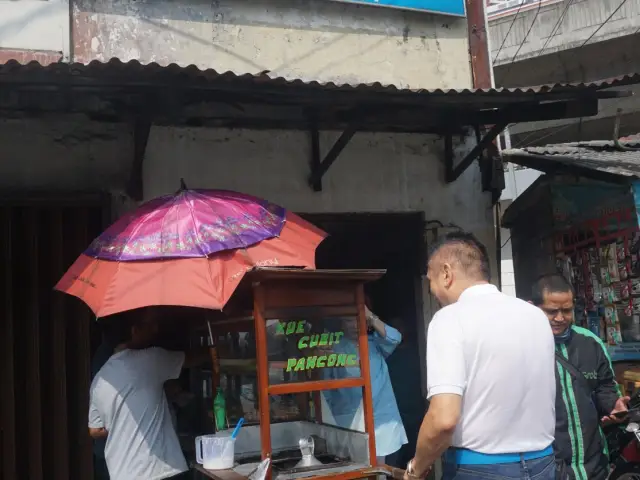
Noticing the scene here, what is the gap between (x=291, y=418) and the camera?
4254 mm

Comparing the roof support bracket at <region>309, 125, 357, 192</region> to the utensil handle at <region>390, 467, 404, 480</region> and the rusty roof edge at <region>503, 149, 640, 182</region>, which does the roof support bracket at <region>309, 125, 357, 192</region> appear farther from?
the utensil handle at <region>390, 467, 404, 480</region>

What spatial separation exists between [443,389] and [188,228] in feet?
5.68

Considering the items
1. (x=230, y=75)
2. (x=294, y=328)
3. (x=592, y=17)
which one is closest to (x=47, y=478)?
(x=294, y=328)

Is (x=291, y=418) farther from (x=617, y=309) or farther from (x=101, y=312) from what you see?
(x=617, y=309)

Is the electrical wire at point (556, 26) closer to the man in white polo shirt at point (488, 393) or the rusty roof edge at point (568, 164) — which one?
the rusty roof edge at point (568, 164)

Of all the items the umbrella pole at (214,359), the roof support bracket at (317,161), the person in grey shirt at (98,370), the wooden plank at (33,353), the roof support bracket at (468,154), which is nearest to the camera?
the umbrella pole at (214,359)

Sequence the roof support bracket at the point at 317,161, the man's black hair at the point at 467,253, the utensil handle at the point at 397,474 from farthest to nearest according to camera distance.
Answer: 1. the roof support bracket at the point at 317,161
2. the utensil handle at the point at 397,474
3. the man's black hair at the point at 467,253

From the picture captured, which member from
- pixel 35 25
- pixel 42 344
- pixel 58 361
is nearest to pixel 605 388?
pixel 58 361

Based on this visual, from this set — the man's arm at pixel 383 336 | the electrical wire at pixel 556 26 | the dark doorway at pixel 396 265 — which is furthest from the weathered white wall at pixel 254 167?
the electrical wire at pixel 556 26

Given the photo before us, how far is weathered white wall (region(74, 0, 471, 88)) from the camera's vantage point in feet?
18.1

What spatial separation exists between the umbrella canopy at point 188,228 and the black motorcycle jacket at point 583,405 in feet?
5.82

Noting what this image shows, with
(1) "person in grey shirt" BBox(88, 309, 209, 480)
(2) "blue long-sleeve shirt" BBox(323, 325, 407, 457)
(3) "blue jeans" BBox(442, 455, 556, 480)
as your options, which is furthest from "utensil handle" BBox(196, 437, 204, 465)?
(3) "blue jeans" BBox(442, 455, 556, 480)

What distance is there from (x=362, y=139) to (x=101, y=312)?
10.3 ft

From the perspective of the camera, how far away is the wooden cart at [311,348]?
3.39 m
